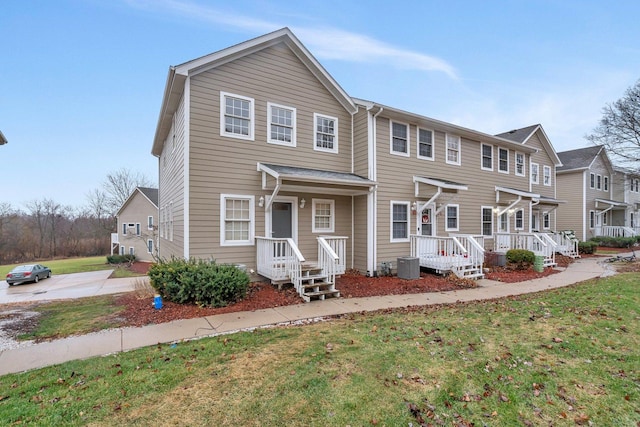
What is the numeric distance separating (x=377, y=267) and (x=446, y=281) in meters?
2.26

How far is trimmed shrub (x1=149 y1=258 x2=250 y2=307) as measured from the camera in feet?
22.0

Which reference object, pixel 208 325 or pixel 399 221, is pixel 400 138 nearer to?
pixel 399 221

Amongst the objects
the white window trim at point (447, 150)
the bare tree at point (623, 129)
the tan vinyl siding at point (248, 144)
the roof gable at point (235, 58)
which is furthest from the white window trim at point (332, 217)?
the bare tree at point (623, 129)

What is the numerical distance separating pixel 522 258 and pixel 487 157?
16.8 ft

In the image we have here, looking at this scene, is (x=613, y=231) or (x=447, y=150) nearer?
(x=447, y=150)

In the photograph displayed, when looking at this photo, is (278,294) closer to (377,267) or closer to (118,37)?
(377,267)

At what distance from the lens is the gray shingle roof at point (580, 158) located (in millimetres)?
22239

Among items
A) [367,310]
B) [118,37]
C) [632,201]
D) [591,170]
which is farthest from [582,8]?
[632,201]

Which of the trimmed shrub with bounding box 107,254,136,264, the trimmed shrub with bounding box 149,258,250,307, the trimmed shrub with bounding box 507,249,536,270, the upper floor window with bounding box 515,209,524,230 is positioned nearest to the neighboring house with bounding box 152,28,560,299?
the trimmed shrub with bounding box 149,258,250,307

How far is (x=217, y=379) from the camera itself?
3.42 meters

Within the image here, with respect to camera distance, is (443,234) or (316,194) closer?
(316,194)

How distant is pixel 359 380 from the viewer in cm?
338

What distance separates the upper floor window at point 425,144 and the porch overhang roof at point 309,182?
10.9 feet

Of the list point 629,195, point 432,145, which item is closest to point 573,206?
point 629,195
